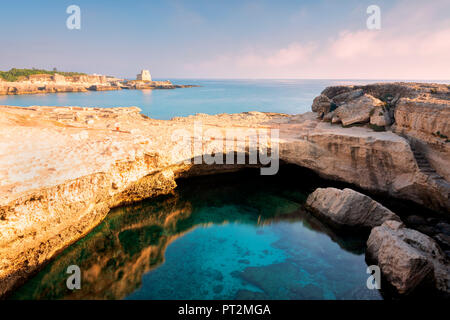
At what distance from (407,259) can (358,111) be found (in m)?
12.0

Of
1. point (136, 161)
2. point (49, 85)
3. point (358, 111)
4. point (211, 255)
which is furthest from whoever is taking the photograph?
point (49, 85)

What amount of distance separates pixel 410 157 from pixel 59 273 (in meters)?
16.0

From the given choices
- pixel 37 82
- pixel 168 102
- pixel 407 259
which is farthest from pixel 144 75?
pixel 407 259

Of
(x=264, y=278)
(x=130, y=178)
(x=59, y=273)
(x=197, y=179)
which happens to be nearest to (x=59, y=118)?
(x=130, y=178)

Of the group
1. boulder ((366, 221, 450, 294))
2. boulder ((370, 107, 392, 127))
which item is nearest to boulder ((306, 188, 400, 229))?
boulder ((366, 221, 450, 294))

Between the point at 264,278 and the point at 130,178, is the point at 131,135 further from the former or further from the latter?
the point at 264,278

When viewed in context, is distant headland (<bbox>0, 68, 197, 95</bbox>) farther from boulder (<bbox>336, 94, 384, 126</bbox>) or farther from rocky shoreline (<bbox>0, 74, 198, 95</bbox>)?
boulder (<bbox>336, 94, 384, 126</bbox>)

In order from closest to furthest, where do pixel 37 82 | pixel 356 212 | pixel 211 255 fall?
pixel 211 255
pixel 356 212
pixel 37 82

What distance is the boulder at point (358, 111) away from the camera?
640 inches

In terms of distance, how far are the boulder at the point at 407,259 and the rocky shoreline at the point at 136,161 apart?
181 inches

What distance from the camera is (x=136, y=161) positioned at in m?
11.8

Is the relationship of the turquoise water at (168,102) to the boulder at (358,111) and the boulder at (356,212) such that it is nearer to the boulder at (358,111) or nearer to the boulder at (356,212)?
the boulder at (358,111)

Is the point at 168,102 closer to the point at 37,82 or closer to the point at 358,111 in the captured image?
the point at 37,82

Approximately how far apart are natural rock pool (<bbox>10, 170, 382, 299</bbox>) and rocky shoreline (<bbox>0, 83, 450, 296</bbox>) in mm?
978
